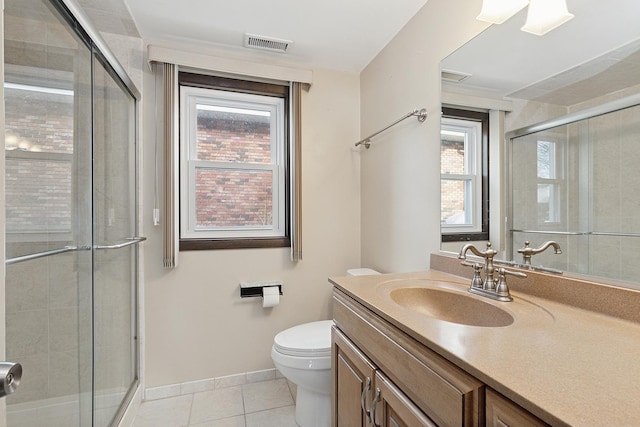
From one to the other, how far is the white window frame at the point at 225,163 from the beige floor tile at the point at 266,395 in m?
1.00

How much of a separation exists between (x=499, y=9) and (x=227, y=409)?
2.38 metres

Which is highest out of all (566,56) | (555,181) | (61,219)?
(566,56)

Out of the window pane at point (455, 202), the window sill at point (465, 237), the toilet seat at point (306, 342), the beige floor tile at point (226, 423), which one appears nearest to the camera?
the window sill at point (465, 237)

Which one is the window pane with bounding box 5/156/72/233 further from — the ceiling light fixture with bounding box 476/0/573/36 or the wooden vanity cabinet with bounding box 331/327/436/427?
the ceiling light fixture with bounding box 476/0/573/36

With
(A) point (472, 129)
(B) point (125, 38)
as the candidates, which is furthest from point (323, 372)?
(B) point (125, 38)

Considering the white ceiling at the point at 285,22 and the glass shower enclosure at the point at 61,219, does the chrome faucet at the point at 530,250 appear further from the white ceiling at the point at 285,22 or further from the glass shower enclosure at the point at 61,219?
the glass shower enclosure at the point at 61,219

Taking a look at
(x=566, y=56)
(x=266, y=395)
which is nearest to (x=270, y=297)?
(x=266, y=395)

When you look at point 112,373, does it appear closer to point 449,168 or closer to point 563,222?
point 449,168

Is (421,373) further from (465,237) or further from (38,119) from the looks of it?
(38,119)

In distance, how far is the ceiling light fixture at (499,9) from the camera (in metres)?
1.13

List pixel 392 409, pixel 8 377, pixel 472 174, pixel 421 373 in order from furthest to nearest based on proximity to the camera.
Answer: pixel 472 174 < pixel 392 409 < pixel 421 373 < pixel 8 377

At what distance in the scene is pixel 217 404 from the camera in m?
1.85

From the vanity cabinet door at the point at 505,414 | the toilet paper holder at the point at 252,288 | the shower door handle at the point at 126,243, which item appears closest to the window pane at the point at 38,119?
the shower door handle at the point at 126,243

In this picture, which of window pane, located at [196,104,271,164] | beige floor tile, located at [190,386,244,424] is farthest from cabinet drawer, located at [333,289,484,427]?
window pane, located at [196,104,271,164]
